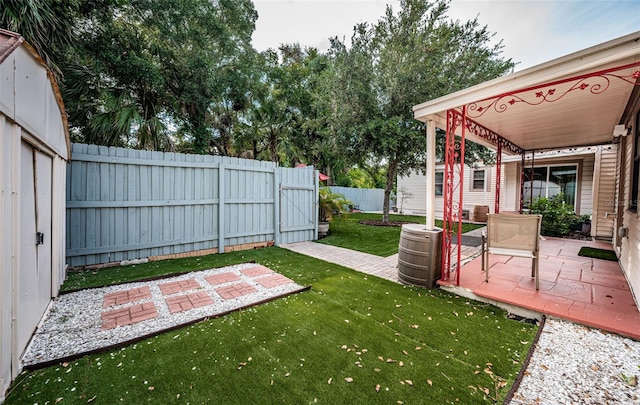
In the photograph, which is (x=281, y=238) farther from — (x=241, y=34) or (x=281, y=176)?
(x=241, y=34)

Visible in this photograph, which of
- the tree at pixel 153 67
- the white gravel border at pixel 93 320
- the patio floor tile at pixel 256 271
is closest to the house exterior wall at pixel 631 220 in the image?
the white gravel border at pixel 93 320

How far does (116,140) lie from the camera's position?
546cm

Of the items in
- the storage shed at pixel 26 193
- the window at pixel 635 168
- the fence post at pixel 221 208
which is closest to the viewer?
the storage shed at pixel 26 193

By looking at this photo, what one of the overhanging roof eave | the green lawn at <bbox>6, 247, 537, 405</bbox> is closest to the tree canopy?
the overhanging roof eave

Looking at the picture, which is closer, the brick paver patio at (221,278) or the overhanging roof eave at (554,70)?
the overhanging roof eave at (554,70)

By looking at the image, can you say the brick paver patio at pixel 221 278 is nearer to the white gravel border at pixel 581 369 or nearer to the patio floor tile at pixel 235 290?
the patio floor tile at pixel 235 290

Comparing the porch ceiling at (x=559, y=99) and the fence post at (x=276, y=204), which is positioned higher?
the porch ceiling at (x=559, y=99)

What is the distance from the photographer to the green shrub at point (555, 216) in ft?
24.9

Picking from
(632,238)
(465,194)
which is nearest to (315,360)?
(632,238)

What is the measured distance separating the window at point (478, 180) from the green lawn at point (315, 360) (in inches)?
437

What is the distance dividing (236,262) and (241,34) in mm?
9533

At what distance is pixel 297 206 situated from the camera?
22.3 feet

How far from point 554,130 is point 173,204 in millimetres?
7906

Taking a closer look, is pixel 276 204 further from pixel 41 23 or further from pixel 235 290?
pixel 41 23
